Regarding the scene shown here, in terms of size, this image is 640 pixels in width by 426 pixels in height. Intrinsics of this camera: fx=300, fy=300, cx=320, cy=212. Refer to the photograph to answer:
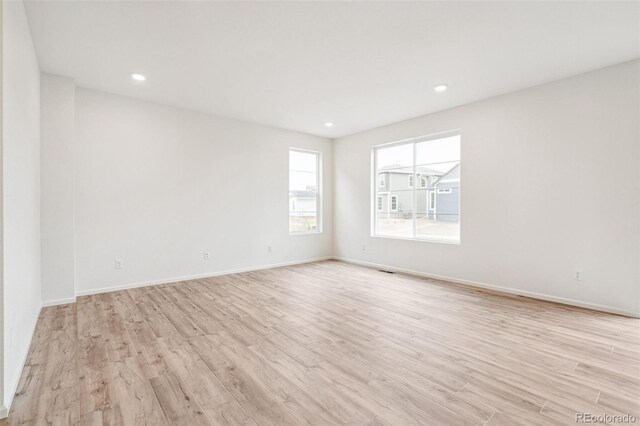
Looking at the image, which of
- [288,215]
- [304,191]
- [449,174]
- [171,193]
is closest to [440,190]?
[449,174]

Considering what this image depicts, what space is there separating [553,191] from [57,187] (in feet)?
19.8

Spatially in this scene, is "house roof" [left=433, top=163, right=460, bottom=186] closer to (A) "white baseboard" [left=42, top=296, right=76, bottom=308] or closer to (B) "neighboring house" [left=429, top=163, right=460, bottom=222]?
(B) "neighboring house" [left=429, top=163, right=460, bottom=222]

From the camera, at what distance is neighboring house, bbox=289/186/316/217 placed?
6.30 meters

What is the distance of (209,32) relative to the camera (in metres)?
2.73

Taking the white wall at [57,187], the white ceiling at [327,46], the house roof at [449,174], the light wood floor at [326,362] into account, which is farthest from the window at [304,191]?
the white wall at [57,187]

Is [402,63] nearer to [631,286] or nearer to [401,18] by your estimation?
[401,18]

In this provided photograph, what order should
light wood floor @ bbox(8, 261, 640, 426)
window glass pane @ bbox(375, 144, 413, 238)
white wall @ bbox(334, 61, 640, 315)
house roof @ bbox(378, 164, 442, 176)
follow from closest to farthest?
1. light wood floor @ bbox(8, 261, 640, 426)
2. white wall @ bbox(334, 61, 640, 315)
3. house roof @ bbox(378, 164, 442, 176)
4. window glass pane @ bbox(375, 144, 413, 238)

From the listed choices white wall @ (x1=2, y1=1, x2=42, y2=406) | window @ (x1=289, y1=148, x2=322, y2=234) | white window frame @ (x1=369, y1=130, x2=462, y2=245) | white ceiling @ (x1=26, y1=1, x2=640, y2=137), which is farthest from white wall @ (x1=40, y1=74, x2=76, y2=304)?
white window frame @ (x1=369, y1=130, x2=462, y2=245)

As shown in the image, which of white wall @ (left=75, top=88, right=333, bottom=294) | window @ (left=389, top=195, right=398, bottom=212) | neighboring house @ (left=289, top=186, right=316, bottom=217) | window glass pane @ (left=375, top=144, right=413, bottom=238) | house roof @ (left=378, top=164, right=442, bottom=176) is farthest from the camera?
neighboring house @ (left=289, top=186, right=316, bottom=217)

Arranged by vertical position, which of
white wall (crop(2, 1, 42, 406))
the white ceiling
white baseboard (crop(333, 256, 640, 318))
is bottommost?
white baseboard (crop(333, 256, 640, 318))

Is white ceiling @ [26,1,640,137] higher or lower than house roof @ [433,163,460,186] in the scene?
higher

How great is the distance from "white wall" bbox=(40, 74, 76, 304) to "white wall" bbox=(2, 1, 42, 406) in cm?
57

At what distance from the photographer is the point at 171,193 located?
15.4 feet

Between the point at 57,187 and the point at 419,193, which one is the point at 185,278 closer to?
the point at 57,187
